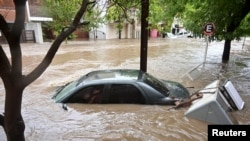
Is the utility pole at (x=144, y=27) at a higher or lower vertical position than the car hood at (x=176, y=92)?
higher

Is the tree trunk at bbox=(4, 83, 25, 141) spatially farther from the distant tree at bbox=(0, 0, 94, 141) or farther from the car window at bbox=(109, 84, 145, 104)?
the car window at bbox=(109, 84, 145, 104)

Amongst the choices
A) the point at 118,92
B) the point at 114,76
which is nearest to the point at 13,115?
the point at 118,92

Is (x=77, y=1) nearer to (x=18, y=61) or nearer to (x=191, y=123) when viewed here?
(x=18, y=61)

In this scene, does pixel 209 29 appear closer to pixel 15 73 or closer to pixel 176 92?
pixel 176 92

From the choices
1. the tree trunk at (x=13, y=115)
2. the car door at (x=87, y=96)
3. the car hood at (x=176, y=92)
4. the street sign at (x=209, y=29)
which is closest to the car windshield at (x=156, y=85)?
the car hood at (x=176, y=92)

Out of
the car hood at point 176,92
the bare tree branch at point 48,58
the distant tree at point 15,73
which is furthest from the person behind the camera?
the car hood at point 176,92

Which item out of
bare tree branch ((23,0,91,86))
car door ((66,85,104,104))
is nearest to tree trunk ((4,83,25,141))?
bare tree branch ((23,0,91,86))

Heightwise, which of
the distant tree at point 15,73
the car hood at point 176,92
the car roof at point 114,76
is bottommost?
the car hood at point 176,92

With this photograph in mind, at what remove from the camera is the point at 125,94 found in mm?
5559

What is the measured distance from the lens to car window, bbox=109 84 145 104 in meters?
5.50

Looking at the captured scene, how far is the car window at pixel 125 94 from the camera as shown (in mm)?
5504

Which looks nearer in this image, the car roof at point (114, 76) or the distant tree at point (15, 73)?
the distant tree at point (15, 73)

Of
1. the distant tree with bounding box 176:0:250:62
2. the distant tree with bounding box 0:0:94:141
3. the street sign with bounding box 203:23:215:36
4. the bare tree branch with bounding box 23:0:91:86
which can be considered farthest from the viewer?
the distant tree with bounding box 176:0:250:62

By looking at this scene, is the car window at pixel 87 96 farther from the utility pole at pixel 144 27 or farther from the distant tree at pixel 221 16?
the distant tree at pixel 221 16
